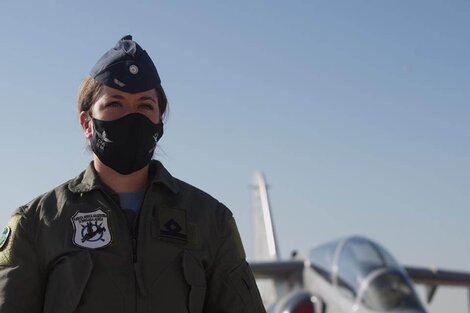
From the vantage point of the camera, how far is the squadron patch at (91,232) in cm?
254

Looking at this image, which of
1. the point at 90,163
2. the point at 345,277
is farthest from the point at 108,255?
the point at 345,277

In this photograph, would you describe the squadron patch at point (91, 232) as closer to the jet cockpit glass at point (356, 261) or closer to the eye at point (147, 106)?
the eye at point (147, 106)

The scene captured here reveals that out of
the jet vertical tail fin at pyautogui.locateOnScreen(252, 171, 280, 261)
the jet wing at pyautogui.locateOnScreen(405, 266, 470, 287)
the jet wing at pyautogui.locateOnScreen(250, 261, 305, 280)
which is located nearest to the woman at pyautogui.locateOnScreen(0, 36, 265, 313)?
the jet wing at pyautogui.locateOnScreen(250, 261, 305, 280)

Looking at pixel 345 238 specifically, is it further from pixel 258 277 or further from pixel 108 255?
pixel 108 255

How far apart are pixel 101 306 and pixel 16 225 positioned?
446 millimetres

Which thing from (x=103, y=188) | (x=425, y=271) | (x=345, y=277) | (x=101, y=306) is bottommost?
(x=425, y=271)

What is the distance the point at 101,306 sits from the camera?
96.4 inches

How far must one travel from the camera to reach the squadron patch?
254 cm

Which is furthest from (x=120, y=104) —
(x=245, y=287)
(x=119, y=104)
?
(x=245, y=287)

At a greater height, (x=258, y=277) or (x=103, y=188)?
(x=103, y=188)

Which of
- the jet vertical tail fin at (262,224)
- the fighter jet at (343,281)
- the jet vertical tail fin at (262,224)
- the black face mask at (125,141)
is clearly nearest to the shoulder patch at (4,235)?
the black face mask at (125,141)

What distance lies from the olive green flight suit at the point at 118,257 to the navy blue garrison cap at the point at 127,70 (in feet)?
1.16

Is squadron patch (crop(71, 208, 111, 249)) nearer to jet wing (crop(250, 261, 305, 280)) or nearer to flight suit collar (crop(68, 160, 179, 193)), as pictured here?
flight suit collar (crop(68, 160, 179, 193))

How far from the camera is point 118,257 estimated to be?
8.33 feet
